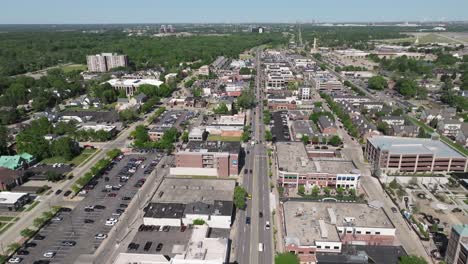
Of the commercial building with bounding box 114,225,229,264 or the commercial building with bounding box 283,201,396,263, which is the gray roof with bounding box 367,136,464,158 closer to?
the commercial building with bounding box 283,201,396,263

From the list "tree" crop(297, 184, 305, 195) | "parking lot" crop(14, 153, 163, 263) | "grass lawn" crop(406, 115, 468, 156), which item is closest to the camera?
"parking lot" crop(14, 153, 163, 263)

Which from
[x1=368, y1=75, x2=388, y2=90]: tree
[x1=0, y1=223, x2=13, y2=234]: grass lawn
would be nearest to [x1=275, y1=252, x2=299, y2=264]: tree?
[x1=0, y1=223, x2=13, y2=234]: grass lawn

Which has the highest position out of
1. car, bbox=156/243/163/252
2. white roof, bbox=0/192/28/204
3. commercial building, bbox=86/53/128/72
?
commercial building, bbox=86/53/128/72

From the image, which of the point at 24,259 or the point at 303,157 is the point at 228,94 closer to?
the point at 303,157

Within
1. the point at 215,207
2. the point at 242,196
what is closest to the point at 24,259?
the point at 215,207

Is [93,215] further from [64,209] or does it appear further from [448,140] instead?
[448,140]

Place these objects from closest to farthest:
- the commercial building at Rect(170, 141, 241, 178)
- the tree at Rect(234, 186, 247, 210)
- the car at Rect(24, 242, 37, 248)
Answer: the car at Rect(24, 242, 37, 248), the tree at Rect(234, 186, 247, 210), the commercial building at Rect(170, 141, 241, 178)
